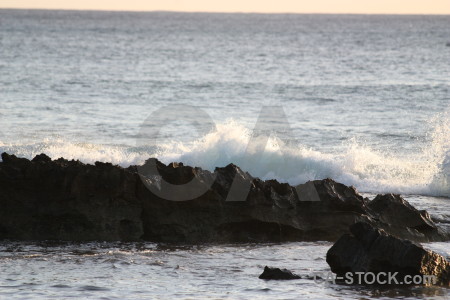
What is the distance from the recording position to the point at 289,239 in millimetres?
11859

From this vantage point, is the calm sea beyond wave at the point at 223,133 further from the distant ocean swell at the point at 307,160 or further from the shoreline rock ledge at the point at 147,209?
the shoreline rock ledge at the point at 147,209

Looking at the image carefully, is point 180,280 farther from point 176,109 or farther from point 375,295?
point 176,109

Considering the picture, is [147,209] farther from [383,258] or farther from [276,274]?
[383,258]

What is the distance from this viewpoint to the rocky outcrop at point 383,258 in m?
9.29

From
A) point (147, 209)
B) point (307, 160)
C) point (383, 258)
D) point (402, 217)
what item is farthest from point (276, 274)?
point (307, 160)

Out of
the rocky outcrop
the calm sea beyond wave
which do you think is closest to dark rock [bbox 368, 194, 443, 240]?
the calm sea beyond wave

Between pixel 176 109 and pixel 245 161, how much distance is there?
37.7ft

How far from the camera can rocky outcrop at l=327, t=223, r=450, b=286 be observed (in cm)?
929

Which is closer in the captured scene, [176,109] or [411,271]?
[411,271]

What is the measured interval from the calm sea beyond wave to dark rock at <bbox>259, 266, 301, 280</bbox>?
0.41 ft

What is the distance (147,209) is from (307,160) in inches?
351

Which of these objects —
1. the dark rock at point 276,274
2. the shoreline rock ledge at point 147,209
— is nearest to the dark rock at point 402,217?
the shoreline rock ledge at point 147,209

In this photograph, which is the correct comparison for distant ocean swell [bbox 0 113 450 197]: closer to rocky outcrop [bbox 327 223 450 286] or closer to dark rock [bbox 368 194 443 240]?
dark rock [bbox 368 194 443 240]

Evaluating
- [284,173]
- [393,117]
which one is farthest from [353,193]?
[393,117]
